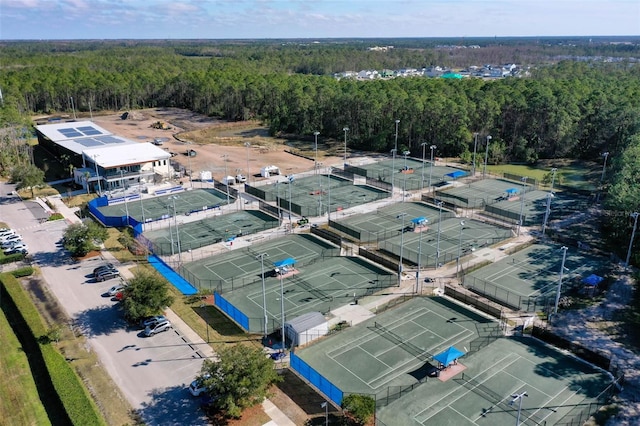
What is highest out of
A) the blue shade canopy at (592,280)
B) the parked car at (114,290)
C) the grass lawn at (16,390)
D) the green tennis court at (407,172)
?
the green tennis court at (407,172)

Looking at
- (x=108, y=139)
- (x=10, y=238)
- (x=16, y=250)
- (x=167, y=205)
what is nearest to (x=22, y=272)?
(x=16, y=250)

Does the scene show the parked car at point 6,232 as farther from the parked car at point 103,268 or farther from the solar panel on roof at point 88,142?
the solar panel on roof at point 88,142

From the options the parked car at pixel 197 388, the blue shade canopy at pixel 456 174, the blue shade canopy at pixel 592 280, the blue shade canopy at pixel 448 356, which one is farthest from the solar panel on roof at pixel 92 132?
the blue shade canopy at pixel 592 280

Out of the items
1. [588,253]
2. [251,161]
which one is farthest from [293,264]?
[251,161]

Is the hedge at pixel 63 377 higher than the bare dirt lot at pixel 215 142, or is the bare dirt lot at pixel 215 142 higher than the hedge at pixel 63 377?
the bare dirt lot at pixel 215 142

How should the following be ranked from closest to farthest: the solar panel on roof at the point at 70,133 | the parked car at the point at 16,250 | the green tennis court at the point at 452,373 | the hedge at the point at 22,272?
the green tennis court at the point at 452,373, the hedge at the point at 22,272, the parked car at the point at 16,250, the solar panel on roof at the point at 70,133

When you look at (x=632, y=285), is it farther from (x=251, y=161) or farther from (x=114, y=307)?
(x=251, y=161)
